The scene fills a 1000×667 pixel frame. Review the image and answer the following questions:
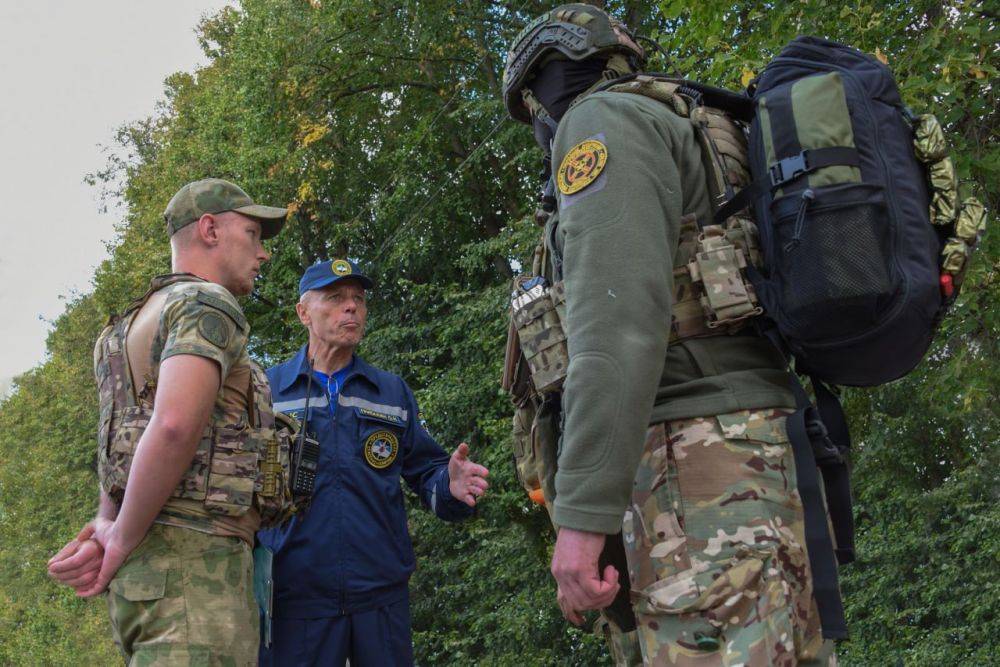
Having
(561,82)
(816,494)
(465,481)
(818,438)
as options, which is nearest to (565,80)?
(561,82)

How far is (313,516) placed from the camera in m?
4.35

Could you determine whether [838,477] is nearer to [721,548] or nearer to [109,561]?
[721,548]

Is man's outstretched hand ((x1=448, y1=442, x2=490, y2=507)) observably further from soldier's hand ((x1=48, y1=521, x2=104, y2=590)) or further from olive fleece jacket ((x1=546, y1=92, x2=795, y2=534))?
olive fleece jacket ((x1=546, y1=92, x2=795, y2=534))

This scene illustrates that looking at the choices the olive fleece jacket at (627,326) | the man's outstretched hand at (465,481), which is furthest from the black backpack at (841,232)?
the man's outstretched hand at (465,481)

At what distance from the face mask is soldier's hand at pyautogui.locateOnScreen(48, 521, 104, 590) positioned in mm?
1830

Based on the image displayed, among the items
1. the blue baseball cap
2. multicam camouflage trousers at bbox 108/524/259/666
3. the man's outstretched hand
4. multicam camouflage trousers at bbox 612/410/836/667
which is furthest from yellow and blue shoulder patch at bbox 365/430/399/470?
multicam camouflage trousers at bbox 612/410/836/667

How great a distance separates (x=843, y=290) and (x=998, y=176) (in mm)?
4968

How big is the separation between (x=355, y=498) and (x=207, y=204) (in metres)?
1.44

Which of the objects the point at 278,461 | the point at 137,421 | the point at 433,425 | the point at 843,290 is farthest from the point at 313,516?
the point at 433,425

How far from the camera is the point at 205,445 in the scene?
3203mm

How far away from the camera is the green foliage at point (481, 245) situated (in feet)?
23.4

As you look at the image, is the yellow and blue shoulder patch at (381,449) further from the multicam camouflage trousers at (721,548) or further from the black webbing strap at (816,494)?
the black webbing strap at (816,494)

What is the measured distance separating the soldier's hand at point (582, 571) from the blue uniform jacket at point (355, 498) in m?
2.14

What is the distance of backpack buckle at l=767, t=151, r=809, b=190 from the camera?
2.35 meters
